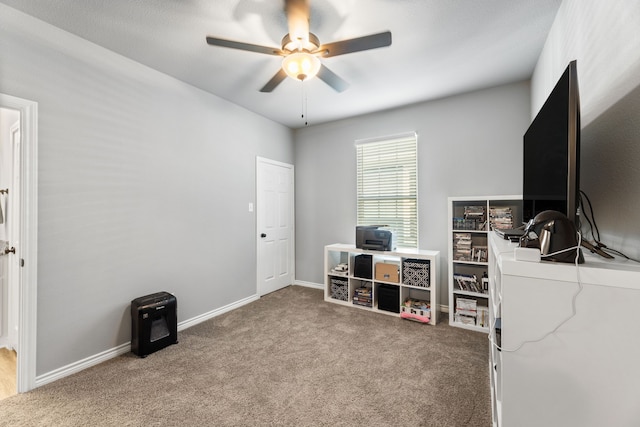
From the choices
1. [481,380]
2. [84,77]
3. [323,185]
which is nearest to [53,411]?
[84,77]

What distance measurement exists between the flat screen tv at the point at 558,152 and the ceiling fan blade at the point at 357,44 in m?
0.98

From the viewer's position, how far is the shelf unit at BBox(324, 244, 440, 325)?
10.3 ft

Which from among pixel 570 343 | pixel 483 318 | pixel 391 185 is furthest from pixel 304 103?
pixel 570 343

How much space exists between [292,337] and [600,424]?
233cm

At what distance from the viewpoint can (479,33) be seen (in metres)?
2.16

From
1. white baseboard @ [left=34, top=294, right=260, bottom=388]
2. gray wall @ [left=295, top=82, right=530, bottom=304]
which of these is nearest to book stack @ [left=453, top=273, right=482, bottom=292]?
gray wall @ [left=295, top=82, right=530, bottom=304]

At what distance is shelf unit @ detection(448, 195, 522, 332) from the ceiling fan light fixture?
208cm

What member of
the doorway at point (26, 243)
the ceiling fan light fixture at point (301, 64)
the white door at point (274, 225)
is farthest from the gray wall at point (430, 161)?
the doorway at point (26, 243)

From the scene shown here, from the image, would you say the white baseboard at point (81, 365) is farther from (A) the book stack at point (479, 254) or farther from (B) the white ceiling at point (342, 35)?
(A) the book stack at point (479, 254)

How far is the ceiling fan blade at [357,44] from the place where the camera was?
5.52 feet

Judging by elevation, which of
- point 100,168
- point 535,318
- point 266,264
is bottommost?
point 266,264

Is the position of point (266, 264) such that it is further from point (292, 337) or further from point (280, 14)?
point (280, 14)

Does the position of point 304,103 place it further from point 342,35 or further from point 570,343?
point 570,343

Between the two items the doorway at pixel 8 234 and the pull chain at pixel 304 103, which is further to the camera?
the pull chain at pixel 304 103
